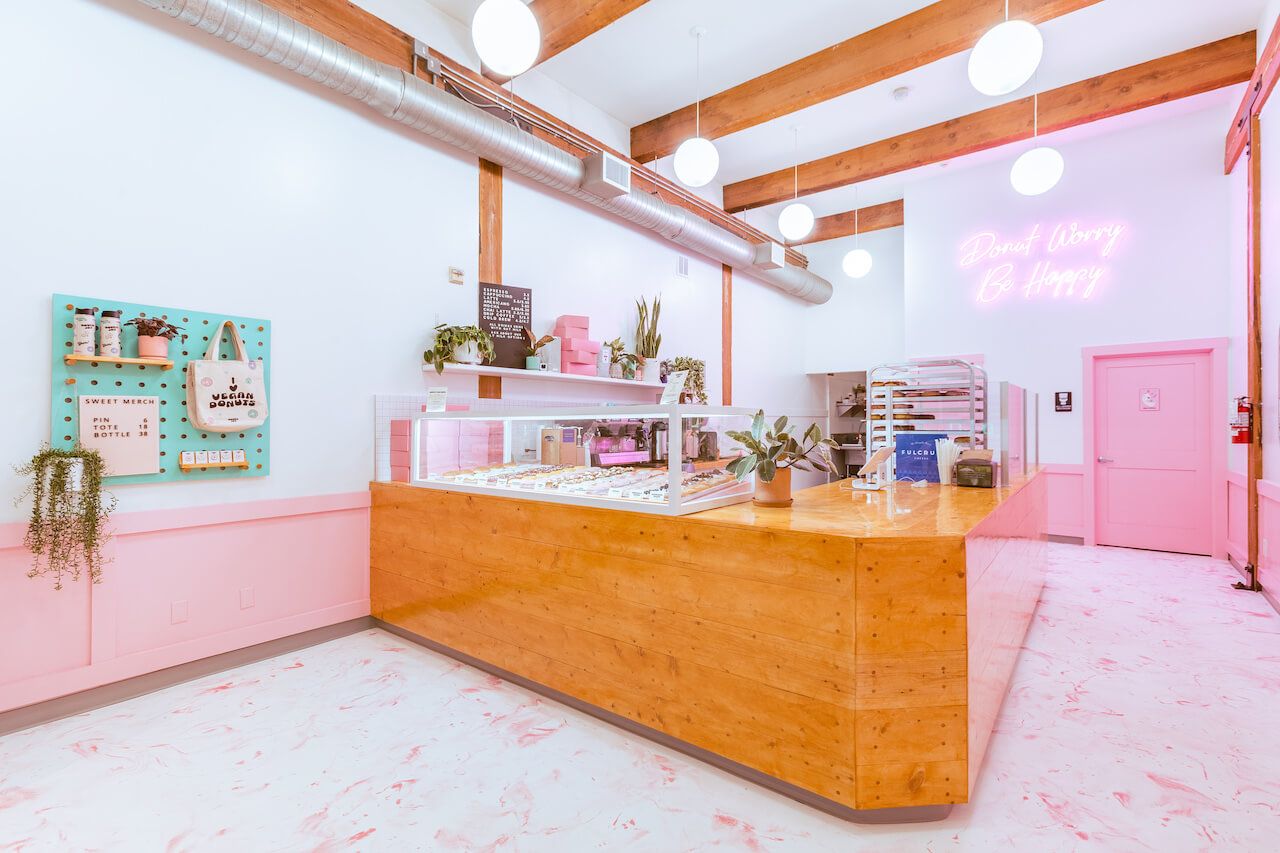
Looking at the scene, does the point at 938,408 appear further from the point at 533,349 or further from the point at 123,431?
the point at 123,431

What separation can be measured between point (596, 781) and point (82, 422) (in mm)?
2766

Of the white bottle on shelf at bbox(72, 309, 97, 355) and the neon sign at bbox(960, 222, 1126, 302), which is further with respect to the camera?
the neon sign at bbox(960, 222, 1126, 302)

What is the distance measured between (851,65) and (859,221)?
13.4 ft

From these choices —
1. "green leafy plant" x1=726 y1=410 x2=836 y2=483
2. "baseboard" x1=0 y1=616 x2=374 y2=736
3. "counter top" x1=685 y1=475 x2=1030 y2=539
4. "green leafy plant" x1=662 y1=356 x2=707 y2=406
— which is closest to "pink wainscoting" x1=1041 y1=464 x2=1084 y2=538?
"green leafy plant" x1=662 y1=356 x2=707 y2=406

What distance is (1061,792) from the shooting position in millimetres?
2092

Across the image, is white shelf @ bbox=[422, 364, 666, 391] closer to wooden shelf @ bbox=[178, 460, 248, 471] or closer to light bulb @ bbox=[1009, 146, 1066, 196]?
wooden shelf @ bbox=[178, 460, 248, 471]

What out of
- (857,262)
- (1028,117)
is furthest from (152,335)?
(1028,117)

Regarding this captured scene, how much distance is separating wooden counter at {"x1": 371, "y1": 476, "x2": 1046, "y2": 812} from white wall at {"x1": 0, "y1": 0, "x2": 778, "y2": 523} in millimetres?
1241

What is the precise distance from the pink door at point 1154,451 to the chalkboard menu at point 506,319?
5.99m

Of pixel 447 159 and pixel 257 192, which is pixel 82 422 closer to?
pixel 257 192

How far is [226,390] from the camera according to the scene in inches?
119

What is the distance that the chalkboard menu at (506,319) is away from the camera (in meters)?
4.43

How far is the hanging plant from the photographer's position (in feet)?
8.21

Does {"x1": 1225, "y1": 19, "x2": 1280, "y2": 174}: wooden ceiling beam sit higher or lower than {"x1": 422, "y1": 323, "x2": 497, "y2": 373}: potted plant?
higher
